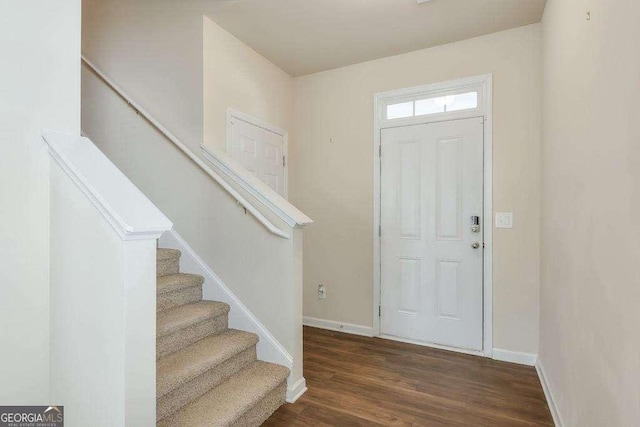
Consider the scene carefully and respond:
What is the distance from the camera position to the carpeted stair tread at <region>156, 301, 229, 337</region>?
1961mm

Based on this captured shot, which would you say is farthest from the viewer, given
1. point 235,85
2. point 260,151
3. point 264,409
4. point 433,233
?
point 260,151

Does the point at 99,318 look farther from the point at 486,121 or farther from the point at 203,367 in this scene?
the point at 486,121

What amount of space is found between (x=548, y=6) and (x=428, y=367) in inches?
109

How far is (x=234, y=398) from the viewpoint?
186cm

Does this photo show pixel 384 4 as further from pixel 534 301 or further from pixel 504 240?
pixel 534 301

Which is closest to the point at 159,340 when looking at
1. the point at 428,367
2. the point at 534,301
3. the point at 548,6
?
the point at 428,367

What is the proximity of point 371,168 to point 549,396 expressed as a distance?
2.21 meters

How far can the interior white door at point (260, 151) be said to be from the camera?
294 centimetres

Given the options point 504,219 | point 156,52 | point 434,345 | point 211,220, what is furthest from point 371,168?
point 156,52

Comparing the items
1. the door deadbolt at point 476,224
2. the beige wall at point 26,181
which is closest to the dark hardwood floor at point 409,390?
the door deadbolt at point 476,224

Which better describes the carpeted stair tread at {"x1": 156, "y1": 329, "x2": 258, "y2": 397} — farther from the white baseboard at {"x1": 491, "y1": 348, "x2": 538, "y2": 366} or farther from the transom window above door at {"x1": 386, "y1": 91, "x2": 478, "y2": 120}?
the transom window above door at {"x1": 386, "y1": 91, "x2": 478, "y2": 120}

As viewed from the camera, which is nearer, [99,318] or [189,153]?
[99,318]

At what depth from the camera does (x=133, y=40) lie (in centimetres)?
291

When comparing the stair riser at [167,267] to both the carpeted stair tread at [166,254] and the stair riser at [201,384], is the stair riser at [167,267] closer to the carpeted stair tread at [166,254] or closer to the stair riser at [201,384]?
the carpeted stair tread at [166,254]
